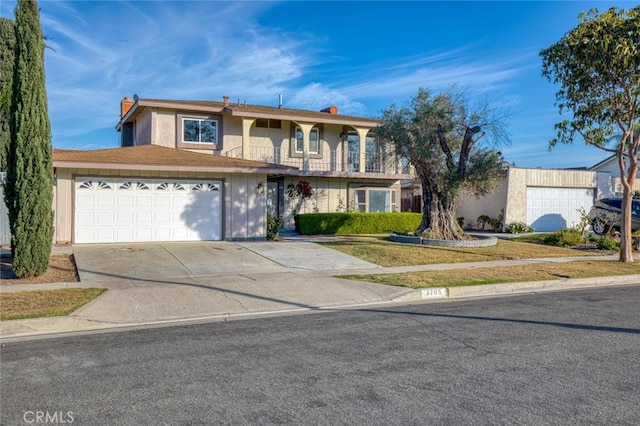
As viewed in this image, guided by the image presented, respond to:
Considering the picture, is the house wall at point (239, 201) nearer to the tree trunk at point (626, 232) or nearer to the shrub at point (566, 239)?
the shrub at point (566, 239)

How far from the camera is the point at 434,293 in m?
10.8

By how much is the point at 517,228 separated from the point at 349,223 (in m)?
8.83

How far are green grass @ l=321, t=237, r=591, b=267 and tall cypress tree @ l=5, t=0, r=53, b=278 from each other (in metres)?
8.68

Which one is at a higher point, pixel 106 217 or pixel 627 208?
pixel 627 208

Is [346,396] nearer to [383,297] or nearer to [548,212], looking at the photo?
[383,297]

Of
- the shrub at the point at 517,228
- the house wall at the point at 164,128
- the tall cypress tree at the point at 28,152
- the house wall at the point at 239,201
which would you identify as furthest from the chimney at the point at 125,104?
the shrub at the point at 517,228

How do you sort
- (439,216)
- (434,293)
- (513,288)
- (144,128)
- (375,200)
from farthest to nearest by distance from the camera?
(375,200)
(144,128)
(439,216)
(513,288)
(434,293)

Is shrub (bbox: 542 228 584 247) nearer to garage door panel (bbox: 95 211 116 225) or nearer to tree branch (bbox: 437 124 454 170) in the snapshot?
tree branch (bbox: 437 124 454 170)

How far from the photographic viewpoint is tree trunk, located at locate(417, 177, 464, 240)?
1959cm

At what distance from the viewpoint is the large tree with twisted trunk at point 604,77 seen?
1407 cm

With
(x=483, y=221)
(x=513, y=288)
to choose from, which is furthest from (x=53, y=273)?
(x=483, y=221)

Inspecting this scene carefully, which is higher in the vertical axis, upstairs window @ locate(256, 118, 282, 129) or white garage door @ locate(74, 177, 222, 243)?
upstairs window @ locate(256, 118, 282, 129)

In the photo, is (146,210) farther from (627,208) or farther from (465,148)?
(627,208)

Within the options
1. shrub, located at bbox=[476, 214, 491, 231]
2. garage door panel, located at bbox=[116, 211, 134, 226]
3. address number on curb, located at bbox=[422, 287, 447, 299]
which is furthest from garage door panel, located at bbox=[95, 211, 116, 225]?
shrub, located at bbox=[476, 214, 491, 231]
